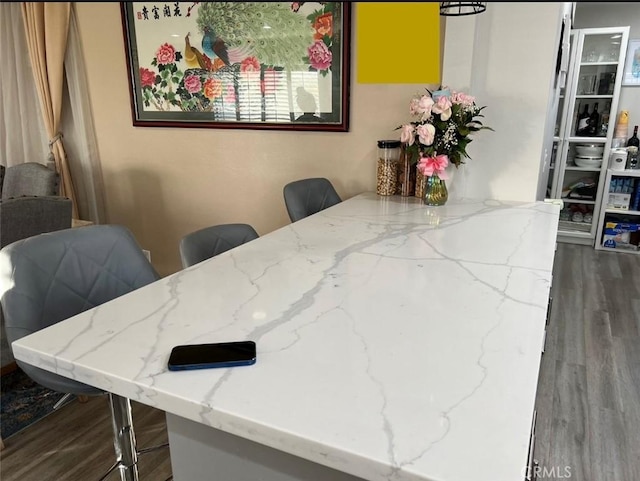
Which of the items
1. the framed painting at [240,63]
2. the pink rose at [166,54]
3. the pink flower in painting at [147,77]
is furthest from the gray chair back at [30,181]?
the pink rose at [166,54]

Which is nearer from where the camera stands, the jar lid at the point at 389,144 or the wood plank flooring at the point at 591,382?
the wood plank flooring at the point at 591,382

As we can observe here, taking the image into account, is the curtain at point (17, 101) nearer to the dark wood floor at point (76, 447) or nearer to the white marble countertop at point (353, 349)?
the dark wood floor at point (76, 447)

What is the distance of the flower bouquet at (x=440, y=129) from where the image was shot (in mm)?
2035

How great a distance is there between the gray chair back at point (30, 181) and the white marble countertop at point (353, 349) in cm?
195

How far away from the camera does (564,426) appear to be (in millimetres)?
2000

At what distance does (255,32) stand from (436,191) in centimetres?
139

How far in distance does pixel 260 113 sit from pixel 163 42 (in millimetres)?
787

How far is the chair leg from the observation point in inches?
46.7

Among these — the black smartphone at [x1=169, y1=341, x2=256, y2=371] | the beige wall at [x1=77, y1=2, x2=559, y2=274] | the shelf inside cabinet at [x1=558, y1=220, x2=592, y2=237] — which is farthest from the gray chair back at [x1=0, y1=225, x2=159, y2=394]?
the shelf inside cabinet at [x1=558, y1=220, x2=592, y2=237]

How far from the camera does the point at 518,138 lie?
2.20 metres

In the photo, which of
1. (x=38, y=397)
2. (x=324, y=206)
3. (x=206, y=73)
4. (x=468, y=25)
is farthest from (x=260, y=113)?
(x=38, y=397)

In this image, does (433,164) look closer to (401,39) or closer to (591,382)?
(401,39)

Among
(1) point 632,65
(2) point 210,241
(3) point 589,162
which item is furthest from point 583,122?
(2) point 210,241

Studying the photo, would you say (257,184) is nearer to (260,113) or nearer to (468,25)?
(260,113)
